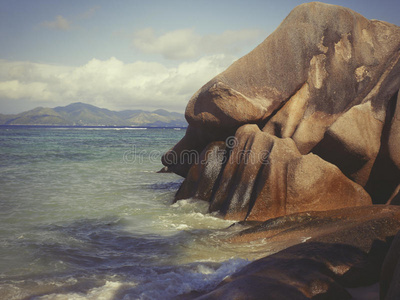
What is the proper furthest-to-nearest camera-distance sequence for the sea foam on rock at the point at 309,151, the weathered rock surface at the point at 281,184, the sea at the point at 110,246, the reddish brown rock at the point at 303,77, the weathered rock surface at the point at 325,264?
the reddish brown rock at the point at 303,77 → the weathered rock surface at the point at 281,184 → the sea at the point at 110,246 → the sea foam on rock at the point at 309,151 → the weathered rock surface at the point at 325,264

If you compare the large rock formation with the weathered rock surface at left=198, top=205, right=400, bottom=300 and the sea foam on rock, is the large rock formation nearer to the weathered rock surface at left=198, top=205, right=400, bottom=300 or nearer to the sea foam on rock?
the sea foam on rock

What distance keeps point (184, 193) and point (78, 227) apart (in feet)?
10.6

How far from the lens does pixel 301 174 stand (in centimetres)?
704

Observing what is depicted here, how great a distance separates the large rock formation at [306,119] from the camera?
23.7 ft

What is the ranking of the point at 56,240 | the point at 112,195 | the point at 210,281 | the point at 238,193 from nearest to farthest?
the point at 210,281 → the point at 56,240 → the point at 238,193 → the point at 112,195

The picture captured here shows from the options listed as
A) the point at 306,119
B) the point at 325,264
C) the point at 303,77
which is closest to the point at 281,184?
the point at 306,119

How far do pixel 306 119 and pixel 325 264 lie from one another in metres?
5.72

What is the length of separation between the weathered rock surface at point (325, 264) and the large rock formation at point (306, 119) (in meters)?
1.57

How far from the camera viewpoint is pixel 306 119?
9.09 metres

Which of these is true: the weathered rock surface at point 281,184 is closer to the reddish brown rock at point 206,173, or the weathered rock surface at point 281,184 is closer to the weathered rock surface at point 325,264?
the reddish brown rock at point 206,173

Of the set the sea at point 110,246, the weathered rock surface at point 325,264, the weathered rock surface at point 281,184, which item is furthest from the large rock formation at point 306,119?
the weathered rock surface at point 325,264

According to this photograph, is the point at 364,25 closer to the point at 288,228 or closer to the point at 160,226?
the point at 288,228

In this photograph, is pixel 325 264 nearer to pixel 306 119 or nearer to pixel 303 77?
pixel 306 119

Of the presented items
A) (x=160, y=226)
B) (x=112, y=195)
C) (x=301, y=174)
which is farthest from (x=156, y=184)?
(x=301, y=174)
